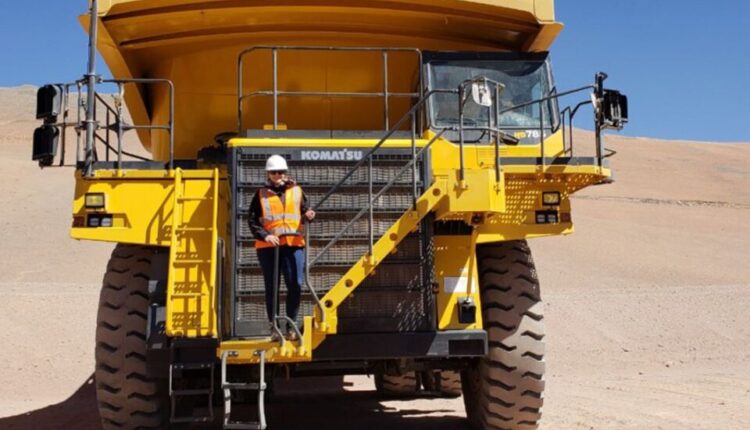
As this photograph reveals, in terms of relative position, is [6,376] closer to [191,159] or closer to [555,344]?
[191,159]

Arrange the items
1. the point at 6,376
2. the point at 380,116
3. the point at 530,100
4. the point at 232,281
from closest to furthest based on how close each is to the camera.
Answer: the point at 232,281 < the point at 530,100 < the point at 380,116 < the point at 6,376

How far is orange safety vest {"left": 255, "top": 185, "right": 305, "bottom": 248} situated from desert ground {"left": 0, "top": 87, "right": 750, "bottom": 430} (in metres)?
2.87

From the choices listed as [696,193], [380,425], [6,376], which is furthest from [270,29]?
[696,193]

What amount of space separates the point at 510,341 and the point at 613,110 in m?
2.02

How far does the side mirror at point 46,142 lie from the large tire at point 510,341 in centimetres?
359

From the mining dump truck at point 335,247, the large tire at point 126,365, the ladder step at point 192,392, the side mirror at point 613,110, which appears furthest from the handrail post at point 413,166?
the large tire at point 126,365

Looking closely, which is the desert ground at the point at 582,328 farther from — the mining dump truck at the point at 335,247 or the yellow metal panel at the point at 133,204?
the yellow metal panel at the point at 133,204

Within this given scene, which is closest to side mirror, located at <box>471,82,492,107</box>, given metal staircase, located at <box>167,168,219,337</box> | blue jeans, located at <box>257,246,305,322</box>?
blue jeans, located at <box>257,246,305,322</box>

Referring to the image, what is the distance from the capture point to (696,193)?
158 ft

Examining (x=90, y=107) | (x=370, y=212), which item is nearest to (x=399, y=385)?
(x=370, y=212)

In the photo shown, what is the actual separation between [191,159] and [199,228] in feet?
5.62

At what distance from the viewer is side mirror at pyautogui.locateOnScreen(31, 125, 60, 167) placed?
21.6 feet

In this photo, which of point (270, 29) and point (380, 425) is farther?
point (380, 425)

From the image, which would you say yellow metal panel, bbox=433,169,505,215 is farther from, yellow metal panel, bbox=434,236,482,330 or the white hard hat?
the white hard hat
